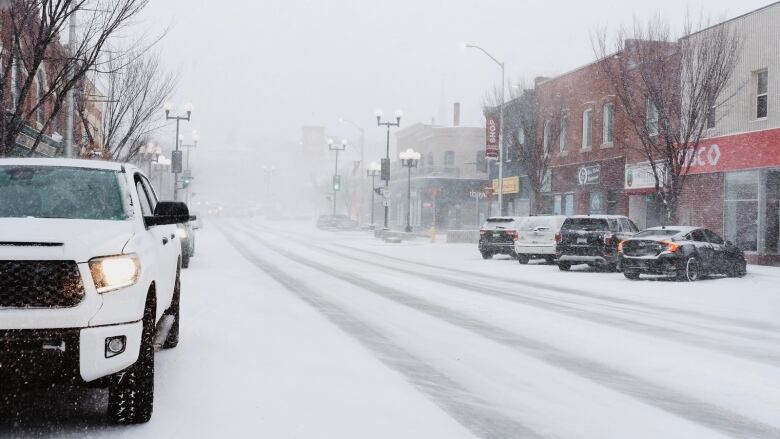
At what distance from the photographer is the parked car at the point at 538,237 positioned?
76.9ft

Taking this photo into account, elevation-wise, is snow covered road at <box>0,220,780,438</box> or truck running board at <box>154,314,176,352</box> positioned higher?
truck running board at <box>154,314,176,352</box>

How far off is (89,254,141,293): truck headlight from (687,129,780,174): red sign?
2220 centimetres

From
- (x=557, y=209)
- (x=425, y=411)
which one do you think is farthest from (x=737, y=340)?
(x=557, y=209)

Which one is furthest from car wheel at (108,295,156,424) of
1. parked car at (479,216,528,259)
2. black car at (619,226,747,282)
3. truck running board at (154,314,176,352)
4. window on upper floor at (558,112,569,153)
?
window on upper floor at (558,112,569,153)

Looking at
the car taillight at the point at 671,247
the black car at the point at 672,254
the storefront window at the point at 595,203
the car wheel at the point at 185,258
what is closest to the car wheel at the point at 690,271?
the black car at the point at 672,254

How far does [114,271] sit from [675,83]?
75.3ft

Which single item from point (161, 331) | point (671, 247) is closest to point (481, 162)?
point (671, 247)

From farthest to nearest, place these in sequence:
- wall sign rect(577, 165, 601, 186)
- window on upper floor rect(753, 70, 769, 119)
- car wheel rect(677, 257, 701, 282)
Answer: wall sign rect(577, 165, 601, 186)
window on upper floor rect(753, 70, 769, 119)
car wheel rect(677, 257, 701, 282)

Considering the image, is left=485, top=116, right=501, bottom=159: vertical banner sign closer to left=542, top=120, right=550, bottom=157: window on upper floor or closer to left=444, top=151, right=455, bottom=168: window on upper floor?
left=542, top=120, right=550, bottom=157: window on upper floor

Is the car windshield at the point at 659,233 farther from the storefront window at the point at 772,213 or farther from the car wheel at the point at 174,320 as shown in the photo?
the car wheel at the point at 174,320

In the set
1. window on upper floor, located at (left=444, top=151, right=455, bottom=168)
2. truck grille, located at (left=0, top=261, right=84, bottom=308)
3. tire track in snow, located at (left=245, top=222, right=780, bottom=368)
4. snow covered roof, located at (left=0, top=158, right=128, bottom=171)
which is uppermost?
window on upper floor, located at (left=444, top=151, right=455, bottom=168)

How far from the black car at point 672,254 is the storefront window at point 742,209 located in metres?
7.30

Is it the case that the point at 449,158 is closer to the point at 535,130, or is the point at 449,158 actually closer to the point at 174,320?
the point at 535,130

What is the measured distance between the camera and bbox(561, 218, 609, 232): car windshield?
2141cm
